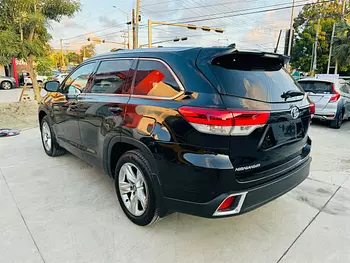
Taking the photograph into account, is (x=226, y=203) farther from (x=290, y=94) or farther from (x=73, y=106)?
(x=73, y=106)

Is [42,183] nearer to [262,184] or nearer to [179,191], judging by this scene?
[179,191]

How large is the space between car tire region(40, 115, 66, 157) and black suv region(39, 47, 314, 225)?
1.94m

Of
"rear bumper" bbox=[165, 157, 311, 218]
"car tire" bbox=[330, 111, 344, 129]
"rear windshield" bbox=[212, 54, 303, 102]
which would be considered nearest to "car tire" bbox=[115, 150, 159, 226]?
"rear bumper" bbox=[165, 157, 311, 218]

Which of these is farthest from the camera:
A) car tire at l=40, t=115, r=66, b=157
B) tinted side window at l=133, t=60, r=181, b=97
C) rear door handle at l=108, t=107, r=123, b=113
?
car tire at l=40, t=115, r=66, b=157

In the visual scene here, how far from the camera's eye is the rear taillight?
1.85m

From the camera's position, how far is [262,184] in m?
2.08

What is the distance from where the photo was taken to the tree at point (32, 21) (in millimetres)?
7887

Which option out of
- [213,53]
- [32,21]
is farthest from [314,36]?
[213,53]

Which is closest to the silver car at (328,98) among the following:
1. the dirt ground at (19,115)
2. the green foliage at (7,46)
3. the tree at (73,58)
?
the dirt ground at (19,115)

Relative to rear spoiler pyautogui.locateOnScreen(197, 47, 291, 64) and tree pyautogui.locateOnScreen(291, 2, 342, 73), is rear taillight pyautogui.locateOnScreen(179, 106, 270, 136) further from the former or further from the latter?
tree pyautogui.locateOnScreen(291, 2, 342, 73)

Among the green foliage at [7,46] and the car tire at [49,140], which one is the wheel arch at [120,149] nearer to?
the car tire at [49,140]

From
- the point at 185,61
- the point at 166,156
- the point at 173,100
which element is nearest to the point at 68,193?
the point at 166,156

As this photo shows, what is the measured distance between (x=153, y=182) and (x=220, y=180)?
0.61 metres

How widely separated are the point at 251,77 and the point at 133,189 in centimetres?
150
